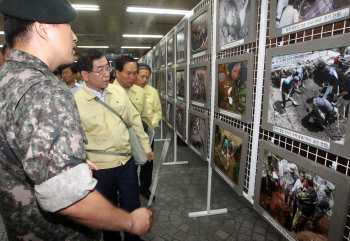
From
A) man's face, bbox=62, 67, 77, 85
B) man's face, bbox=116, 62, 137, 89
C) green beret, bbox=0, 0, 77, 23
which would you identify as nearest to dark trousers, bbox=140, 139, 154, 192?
man's face, bbox=116, 62, 137, 89

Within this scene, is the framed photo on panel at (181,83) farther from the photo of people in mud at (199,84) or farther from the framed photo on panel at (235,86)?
the framed photo on panel at (235,86)

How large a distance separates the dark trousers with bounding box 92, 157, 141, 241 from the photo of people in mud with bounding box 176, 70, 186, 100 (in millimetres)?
1796

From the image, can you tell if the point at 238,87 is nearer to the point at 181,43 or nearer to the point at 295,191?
the point at 295,191

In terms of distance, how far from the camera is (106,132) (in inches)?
76.1

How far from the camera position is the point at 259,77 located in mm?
1529

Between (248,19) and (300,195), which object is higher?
(248,19)

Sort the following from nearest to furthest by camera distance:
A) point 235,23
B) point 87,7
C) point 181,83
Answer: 1. point 235,23
2. point 181,83
3. point 87,7

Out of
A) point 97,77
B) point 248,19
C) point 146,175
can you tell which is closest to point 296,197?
point 248,19

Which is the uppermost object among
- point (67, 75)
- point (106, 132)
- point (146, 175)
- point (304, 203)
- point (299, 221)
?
point (67, 75)

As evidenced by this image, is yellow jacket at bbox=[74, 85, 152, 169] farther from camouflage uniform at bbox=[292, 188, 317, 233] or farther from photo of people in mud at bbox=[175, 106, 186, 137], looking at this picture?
photo of people in mud at bbox=[175, 106, 186, 137]

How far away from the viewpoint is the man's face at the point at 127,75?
297 cm

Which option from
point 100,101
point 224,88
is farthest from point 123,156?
point 224,88

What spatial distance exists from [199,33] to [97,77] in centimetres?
145

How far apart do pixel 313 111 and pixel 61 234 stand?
1.49 metres
